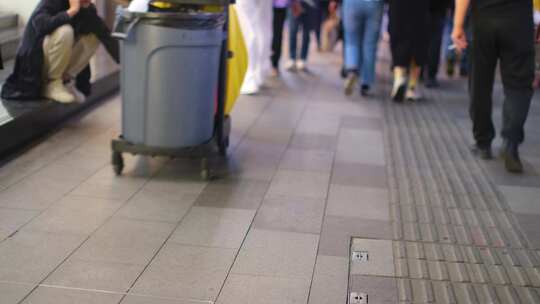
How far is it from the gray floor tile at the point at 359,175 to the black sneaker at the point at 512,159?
924mm

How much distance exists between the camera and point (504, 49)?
18.1ft

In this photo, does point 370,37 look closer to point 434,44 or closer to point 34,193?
point 434,44

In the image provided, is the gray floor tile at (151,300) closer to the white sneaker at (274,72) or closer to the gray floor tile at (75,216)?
the gray floor tile at (75,216)

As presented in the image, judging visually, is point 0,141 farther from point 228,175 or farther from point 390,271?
point 390,271

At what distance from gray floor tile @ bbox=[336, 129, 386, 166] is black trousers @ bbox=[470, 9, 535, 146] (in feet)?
2.92

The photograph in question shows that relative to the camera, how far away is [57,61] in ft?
20.1

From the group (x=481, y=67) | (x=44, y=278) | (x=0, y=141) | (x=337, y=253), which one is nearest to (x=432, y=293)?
(x=337, y=253)

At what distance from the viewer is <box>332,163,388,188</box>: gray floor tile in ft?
17.6

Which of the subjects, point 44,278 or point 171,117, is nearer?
point 44,278

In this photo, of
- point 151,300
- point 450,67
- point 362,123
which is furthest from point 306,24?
point 151,300

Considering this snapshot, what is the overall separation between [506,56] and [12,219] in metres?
3.54

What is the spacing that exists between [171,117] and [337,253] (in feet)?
5.33

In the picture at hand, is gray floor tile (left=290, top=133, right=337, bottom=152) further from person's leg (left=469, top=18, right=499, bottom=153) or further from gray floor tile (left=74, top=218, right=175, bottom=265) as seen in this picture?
gray floor tile (left=74, top=218, right=175, bottom=265)

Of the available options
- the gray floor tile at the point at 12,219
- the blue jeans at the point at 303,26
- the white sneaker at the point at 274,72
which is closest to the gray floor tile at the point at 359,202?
the gray floor tile at the point at 12,219
